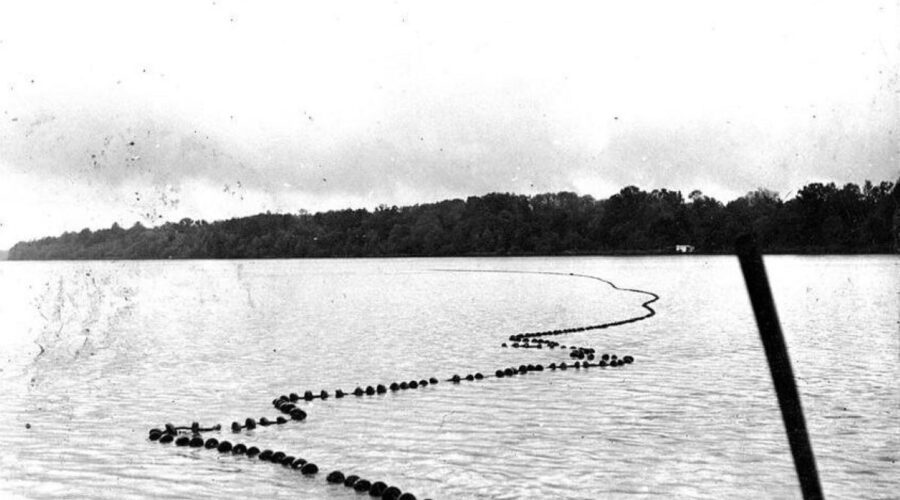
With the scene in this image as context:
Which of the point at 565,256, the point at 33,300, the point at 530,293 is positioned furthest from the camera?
the point at 565,256

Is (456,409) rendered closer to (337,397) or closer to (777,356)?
(337,397)

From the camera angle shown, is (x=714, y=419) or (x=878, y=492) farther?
(x=714, y=419)

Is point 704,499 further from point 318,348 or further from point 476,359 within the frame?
point 318,348

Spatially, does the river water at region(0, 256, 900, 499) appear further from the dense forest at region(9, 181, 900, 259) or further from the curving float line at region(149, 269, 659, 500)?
the dense forest at region(9, 181, 900, 259)

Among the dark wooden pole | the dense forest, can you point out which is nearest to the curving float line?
the dark wooden pole

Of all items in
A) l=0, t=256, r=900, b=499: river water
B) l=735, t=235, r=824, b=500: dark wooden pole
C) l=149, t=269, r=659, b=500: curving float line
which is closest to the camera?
l=735, t=235, r=824, b=500: dark wooden pole

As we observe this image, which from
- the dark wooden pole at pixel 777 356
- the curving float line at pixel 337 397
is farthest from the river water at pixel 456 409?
the dark wooden pole at pixel 777 356

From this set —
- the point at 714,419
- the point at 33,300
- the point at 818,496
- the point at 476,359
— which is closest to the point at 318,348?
the point at 476,359
